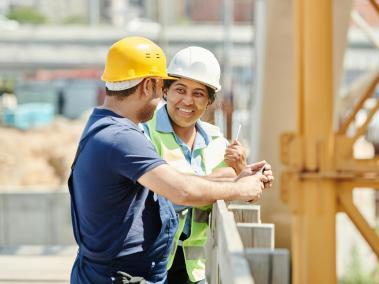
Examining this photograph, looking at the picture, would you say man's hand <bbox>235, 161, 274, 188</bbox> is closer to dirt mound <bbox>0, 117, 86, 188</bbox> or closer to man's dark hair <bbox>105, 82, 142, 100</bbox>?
man's dark hair <bbox>105, 82, 142, 100</bbox>

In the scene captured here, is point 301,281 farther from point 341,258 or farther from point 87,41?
point 87,41

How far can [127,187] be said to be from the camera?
4.33 meters

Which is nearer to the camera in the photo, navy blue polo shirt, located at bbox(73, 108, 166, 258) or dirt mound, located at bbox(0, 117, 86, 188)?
navy blue polo shirt, located at bbox(73, 108, 166, 258)

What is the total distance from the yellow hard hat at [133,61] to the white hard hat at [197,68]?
0.56 m

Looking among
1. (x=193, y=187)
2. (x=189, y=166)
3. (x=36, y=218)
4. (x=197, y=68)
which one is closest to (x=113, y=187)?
(x=193, y=187)

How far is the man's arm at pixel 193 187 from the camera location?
4207mm

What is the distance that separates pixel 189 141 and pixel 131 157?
1.17 m

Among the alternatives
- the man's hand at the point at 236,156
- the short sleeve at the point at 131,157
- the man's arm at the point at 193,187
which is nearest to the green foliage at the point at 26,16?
the man's hand at the point at 236,156

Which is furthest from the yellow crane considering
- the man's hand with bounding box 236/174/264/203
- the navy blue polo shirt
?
the navy blue polo shirt

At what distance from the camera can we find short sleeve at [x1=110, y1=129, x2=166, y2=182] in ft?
13.8

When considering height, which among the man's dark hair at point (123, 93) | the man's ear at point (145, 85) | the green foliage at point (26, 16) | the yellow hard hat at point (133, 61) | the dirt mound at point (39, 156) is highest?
the green foliage at point (26, 16)

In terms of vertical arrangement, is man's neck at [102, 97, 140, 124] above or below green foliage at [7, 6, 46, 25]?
below

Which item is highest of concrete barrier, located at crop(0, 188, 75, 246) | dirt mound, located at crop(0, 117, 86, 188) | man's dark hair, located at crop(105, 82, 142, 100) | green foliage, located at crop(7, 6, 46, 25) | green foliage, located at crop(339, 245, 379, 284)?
green foliage, located at crop(7, 6, 46, 25)

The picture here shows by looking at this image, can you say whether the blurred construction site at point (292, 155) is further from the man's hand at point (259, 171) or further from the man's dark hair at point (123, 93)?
the man's dark hair at point (123, 93)
